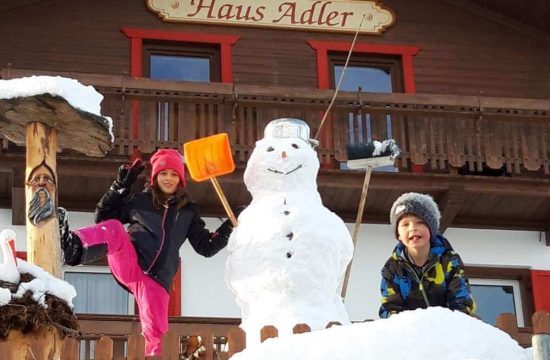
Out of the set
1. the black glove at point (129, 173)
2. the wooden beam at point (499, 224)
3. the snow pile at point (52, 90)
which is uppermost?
the wooden beam at point (499, 224)

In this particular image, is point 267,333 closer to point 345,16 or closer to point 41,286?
point 41,286

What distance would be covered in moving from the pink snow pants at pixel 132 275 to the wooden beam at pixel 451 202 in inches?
236

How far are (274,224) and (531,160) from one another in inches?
244

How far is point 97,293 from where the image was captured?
44.0 feet

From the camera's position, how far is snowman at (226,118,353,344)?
7.90 metres

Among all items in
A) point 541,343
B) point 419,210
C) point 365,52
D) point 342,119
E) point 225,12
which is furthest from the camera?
point 365,52

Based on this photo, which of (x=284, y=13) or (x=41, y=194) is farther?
(x=284, y=13)

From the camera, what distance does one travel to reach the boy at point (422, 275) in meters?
7.47

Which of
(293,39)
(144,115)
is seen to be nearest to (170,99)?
(144,115)

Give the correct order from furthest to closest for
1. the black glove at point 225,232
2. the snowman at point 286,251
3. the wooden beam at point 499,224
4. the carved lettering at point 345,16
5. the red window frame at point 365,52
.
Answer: the carved lettering at point 345,16 < the red window frame at point 365,52 < the wooden beam at point 499,224 < the black glove at point 225,232 < the snowman at point 286,251

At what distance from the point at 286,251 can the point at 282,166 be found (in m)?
0.63

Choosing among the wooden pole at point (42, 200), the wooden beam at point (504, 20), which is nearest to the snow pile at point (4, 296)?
the wooden pole at point (42, 200)

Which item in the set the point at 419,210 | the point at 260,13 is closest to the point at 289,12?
the point at 260,13

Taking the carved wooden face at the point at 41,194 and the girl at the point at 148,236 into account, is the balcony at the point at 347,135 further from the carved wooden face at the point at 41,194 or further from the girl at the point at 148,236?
the carved wooden face at the point at 41,194
